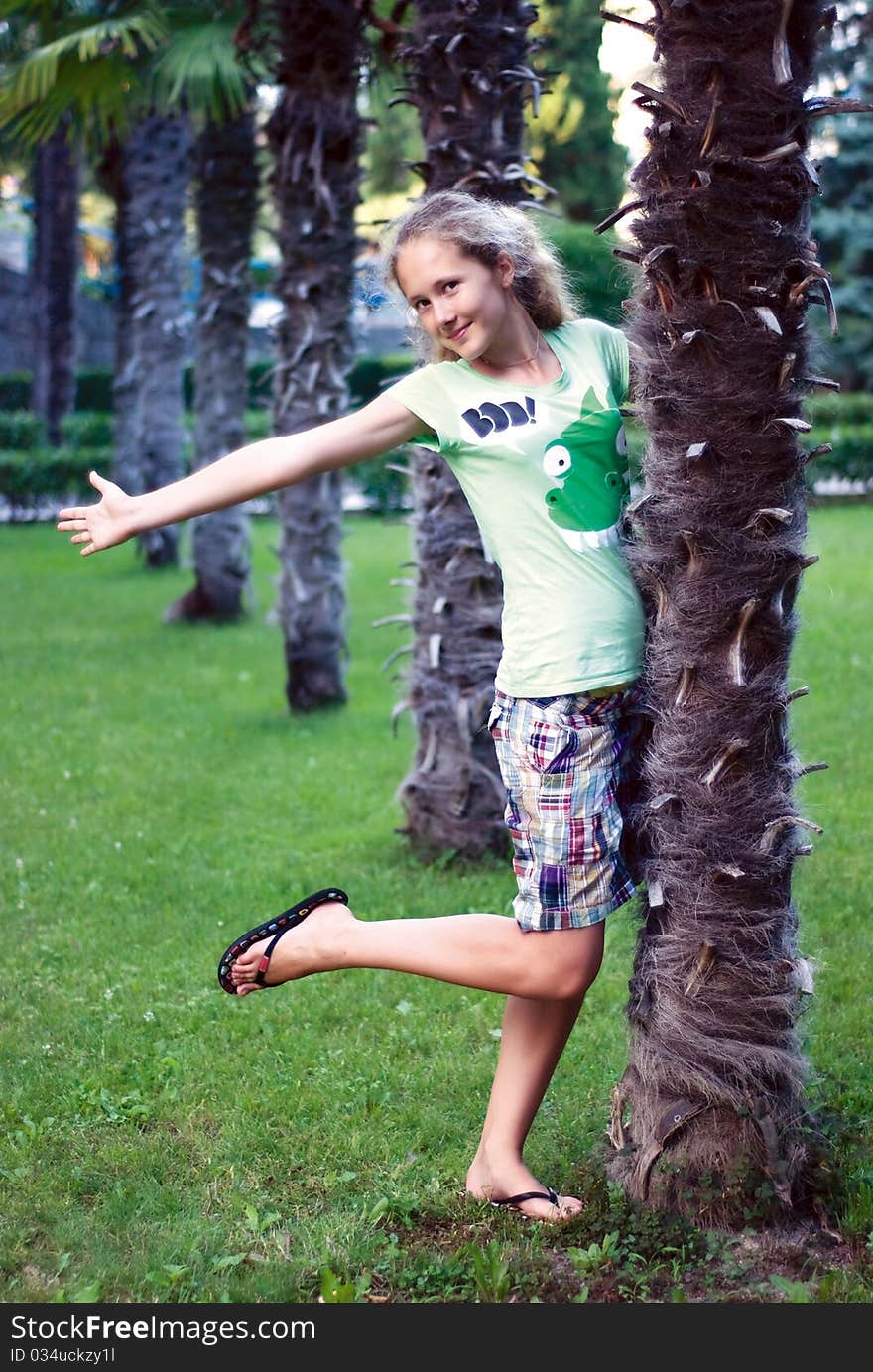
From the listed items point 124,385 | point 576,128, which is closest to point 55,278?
point 124,385

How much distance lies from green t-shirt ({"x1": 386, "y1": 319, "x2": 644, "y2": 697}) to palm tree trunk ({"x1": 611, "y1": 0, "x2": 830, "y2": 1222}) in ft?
0.30

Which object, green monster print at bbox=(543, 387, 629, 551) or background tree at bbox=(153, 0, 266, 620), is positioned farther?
background tree at bbox=(153, 0, 266, 620)

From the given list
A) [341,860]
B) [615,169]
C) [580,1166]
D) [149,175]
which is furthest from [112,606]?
[615,169]

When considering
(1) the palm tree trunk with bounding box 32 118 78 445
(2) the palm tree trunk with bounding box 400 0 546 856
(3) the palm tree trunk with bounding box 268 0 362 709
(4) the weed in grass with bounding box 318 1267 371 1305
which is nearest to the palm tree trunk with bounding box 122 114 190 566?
(3) the palm tree trunk with bounding box 268 0 362 709

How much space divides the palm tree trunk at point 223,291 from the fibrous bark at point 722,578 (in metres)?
8.91

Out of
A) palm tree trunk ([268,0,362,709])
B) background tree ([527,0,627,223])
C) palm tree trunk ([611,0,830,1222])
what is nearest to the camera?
palm tree trunk ([611,0,830,1222])

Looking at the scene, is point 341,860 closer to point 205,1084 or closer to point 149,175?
point 205,1084

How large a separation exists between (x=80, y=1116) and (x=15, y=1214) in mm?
503

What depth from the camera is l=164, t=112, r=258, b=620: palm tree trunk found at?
446 inches

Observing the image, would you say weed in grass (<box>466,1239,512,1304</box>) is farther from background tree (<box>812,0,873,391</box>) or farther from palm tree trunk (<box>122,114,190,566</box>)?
background tree (<box>812,0,873,391</box>)

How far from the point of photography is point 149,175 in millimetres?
14281

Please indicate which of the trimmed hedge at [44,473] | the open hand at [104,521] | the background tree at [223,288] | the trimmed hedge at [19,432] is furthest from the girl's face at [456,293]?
the trimmed hedge at [19,432]

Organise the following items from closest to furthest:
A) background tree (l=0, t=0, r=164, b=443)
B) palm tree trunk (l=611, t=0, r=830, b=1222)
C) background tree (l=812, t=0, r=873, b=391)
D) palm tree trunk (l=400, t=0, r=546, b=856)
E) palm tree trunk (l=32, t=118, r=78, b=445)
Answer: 1. palm tree trunk (l=611, t=0, r=830, b=1222)
2. palm tree trunk (l=400, t=0, r=546, b=856)
3. background tree (l=0, t=0, r=164, b=443)
4. palm tree trunk (l=32, t=118, r=78, b=445)
5. background tree (l=812, t=0, r=873, b=391)

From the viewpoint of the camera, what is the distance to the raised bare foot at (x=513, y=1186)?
2.91 metres
